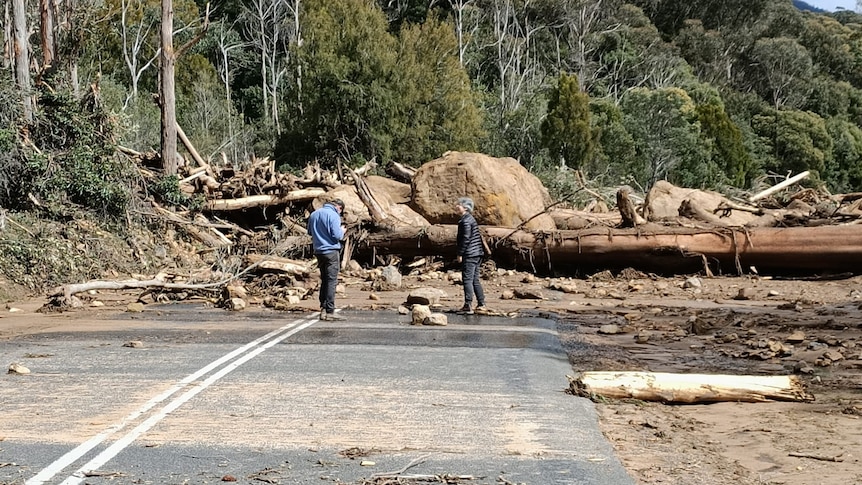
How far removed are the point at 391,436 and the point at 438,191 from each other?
52.6 ft

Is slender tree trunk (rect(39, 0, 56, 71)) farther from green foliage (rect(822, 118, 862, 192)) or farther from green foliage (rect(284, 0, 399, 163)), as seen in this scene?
green foliage (rect(822, 118, 862, 192))

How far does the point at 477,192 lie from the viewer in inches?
853

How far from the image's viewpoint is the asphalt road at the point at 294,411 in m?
5.79

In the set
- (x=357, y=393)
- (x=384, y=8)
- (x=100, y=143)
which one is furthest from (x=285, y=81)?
(x=357, y=393)

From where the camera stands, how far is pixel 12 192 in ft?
66.5

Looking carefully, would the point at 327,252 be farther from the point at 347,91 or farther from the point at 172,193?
the point at 347,91

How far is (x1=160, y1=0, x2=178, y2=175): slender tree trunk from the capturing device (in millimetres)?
25391

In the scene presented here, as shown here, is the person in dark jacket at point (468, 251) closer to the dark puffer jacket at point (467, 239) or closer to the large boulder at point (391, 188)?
the dark puffer jacket at point (467, 239)

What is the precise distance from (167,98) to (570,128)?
24440 millimetres

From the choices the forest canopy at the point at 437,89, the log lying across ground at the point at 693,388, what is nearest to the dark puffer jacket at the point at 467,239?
the log lying across ground at the point at 693,388

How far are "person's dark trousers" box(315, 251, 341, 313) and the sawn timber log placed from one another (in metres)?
6.49

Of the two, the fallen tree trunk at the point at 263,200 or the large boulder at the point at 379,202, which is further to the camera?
the fallen tree trunk at the point at 263,200

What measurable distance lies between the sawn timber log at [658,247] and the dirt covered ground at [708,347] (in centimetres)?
40

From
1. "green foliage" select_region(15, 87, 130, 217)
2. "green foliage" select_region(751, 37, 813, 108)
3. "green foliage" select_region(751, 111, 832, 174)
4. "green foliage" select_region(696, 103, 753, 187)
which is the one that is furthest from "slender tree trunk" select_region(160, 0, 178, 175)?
"green foliage" select_region(751, 37, 813, 108)
